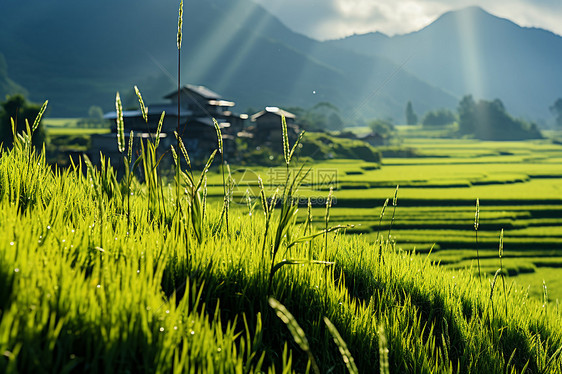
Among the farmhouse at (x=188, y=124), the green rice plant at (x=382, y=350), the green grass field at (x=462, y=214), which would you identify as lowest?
the green grass field at (x=462, y=214)

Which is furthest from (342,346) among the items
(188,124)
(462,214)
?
(188,124)

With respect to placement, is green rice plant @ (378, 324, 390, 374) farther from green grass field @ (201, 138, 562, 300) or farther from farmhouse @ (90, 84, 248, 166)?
farmhouse @ (90, 84, 248, 166)

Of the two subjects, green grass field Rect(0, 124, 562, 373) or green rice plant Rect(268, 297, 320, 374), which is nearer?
green rice plant Rect(268, 297, 320, 374)

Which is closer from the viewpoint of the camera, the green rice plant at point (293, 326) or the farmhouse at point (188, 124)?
the green rice plant at point (293, 326)

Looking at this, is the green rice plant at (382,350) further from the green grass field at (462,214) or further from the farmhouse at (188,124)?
the farmhouse at (188,124)

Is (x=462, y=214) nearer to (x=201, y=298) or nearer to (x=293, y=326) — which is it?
(x=201, y=298)

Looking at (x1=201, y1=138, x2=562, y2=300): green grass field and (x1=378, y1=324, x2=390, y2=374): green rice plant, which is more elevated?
(x1=378, y1=324, x2=390, y2=374): green rice plant

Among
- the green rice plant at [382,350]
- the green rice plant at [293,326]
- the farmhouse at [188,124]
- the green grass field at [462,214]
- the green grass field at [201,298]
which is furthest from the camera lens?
the farmhouse at [188,124]

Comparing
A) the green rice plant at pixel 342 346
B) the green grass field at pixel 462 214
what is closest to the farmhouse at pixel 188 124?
the green grass field at pixel 462 214

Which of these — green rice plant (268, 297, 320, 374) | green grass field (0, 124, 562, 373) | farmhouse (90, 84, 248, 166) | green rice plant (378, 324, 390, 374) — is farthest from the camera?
farmhouse (90, 84, 248, 166)

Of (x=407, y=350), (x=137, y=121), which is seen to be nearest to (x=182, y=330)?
(x=407, y=350)

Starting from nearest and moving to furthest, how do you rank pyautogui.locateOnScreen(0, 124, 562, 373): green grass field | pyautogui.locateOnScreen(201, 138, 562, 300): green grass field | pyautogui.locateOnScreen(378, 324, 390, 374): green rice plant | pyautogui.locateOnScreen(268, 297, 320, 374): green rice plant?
1. pyautogui.locateOnScreen(268, 297, 320, 374): green rice plant
2. pyautogui.locateOnScreen(378, 324, 390, 374): green rice plant
3. pyautogui.locateOnScreen(0, 124, 562, 373): green grass field
4. pyautogui.locateOnScreen(201, 138, 562, 300): green grass field

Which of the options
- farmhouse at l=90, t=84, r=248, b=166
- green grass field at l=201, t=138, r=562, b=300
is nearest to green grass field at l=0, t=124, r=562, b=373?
green grass field at l=201, t=138, r=562, b=300

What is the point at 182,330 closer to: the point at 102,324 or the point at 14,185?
the point at 102,324
